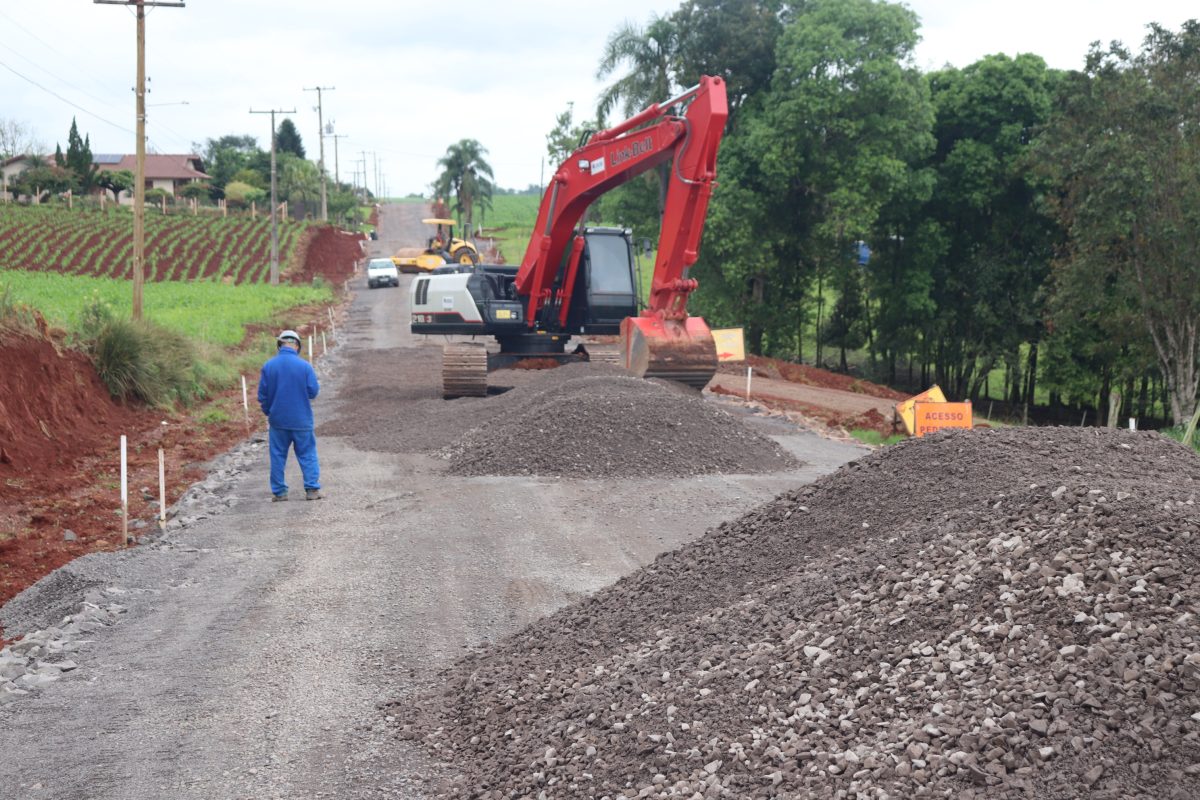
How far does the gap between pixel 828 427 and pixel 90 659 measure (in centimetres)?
1549

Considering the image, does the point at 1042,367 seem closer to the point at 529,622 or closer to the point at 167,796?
the point at 529,622

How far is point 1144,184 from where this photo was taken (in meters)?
26.7

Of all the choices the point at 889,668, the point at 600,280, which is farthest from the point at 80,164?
the point at 889,668

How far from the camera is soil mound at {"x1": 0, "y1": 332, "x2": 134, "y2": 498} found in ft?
48.5

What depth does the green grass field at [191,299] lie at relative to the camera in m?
30.7

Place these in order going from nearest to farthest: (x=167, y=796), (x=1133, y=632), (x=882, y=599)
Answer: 1. (x=1133, y=632)
2. (x=167, y=796)
3. (x=882, y=599)

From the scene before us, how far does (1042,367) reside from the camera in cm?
3866

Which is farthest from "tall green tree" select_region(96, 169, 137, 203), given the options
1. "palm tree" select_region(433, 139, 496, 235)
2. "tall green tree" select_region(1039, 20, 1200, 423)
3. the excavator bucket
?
the excavator bucket

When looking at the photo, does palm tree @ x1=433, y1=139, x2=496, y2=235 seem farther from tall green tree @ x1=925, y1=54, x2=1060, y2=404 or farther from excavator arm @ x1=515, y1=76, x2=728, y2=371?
excavator arm @ x1=515, y1=76, x2=728, y2=371

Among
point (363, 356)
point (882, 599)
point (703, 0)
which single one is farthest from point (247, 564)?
point (703, 0)

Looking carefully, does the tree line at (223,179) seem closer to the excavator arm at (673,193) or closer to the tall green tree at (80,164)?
the tall green tree at (80,164)

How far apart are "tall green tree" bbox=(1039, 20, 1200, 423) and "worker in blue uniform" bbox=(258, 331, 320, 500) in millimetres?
21773

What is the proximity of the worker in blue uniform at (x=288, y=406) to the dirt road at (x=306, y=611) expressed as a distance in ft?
1.46

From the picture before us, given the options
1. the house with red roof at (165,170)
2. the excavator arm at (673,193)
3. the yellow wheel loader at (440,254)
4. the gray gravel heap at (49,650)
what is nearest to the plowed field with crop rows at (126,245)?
the yellow wheel loader at (440,254)
